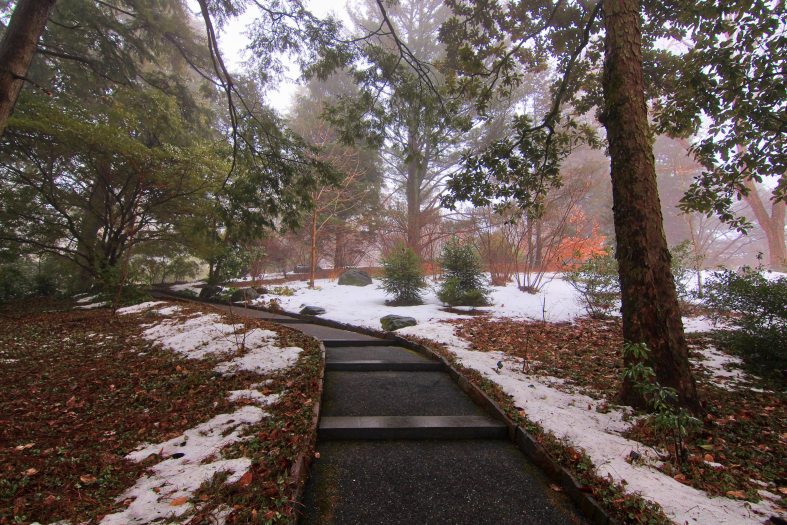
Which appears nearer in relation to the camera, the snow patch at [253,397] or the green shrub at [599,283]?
the snow patch at [253,397]

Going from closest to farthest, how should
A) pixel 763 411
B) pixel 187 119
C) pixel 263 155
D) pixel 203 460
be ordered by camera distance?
1. pixel 203 460
2. pixel 763 411
3. pixel 263 155
4. pixel 187 119

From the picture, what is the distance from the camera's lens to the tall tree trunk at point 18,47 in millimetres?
3674

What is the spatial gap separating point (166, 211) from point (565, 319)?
34.5ft

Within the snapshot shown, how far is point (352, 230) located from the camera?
17562 mm

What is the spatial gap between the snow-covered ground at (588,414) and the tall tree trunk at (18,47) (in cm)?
550

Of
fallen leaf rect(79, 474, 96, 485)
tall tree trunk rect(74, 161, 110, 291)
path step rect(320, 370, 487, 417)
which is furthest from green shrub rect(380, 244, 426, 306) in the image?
tall tree trunk rect(74, 161, 110, 291)

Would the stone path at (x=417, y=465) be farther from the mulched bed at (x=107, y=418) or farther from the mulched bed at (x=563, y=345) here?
the mulched bed at (x=563, y=345)

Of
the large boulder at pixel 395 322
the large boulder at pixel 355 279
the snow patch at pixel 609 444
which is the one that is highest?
the large boulder at pixel 355 279

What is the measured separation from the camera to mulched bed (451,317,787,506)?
6.91ft

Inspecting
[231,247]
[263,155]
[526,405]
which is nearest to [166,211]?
[231,247]

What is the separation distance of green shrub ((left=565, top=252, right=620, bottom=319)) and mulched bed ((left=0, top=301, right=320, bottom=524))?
5901 millimetres

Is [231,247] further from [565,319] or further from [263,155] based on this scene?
[565,319]

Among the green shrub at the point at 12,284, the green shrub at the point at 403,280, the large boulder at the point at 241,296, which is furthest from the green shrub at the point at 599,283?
the green shrub at the point at 12,284

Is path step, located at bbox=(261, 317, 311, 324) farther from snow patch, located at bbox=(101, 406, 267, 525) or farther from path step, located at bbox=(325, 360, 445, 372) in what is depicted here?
snow patch, located at bbox=(101, 406, 267, 525)
